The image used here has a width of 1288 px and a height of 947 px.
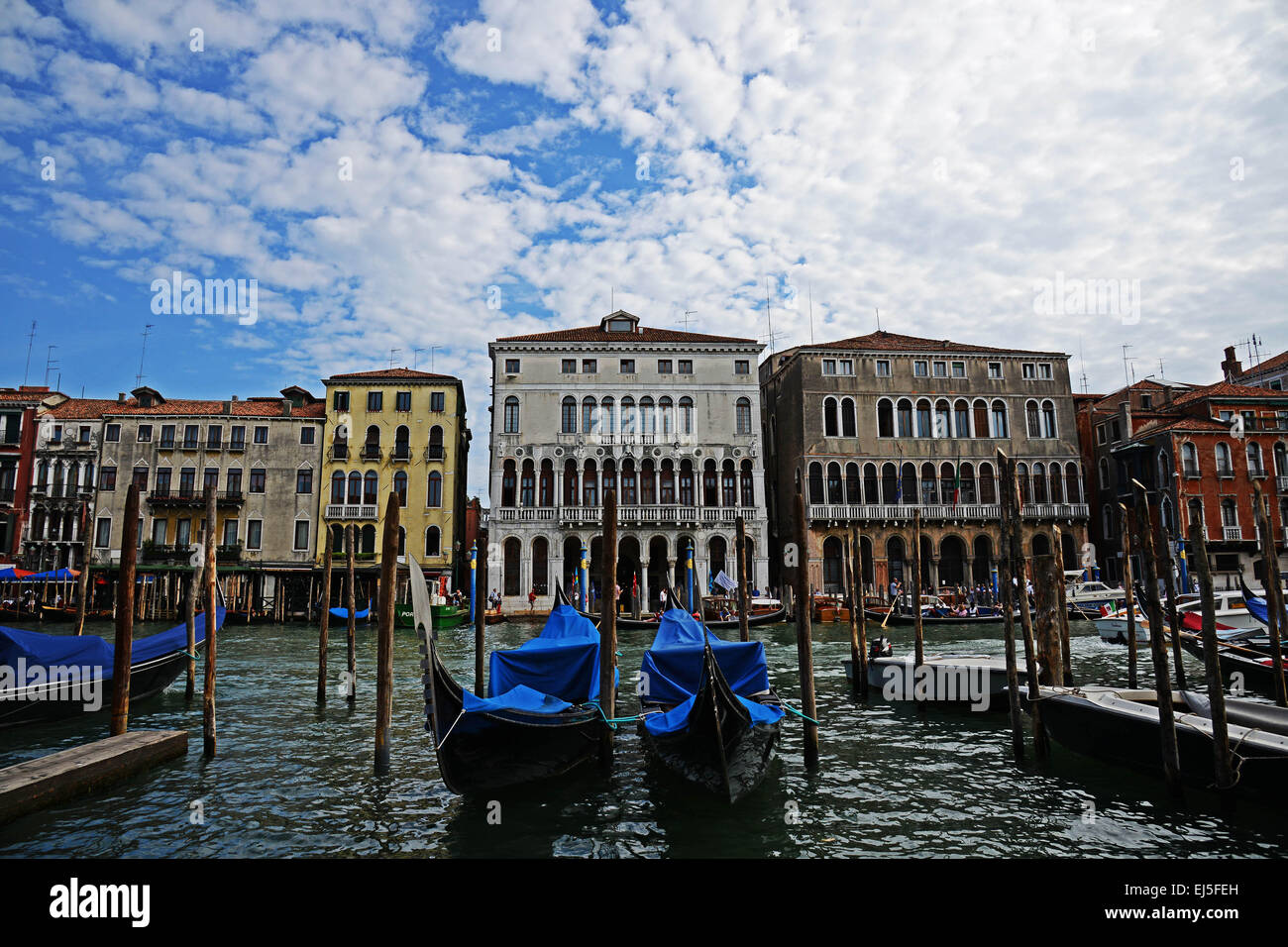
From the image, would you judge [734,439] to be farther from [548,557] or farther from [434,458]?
[434,458]

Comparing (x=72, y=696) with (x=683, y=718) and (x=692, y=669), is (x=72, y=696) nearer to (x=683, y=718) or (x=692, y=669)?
(x=692, y=669)

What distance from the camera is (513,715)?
660cm

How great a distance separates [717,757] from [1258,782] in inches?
165

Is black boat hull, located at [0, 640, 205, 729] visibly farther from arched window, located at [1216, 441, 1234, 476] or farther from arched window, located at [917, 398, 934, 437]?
arched window, located at [1216, 441, 1234, 476]

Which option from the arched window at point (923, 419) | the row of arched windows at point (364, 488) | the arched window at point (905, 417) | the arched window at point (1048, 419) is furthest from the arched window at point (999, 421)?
the row of arched windows at point (364, 488)

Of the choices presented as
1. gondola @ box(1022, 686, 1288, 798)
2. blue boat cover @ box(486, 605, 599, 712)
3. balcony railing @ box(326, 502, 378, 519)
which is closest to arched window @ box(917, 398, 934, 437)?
balcony railing @ box(326, 502, 378, 519)

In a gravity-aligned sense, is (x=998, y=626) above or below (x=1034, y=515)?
below

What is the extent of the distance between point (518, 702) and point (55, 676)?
6553 millimetres

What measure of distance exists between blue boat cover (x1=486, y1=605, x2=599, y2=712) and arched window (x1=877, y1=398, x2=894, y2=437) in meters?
21.4

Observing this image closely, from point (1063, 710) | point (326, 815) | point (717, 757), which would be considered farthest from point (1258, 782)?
point (326, 815)

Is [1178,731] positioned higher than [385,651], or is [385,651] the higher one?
[385,651]

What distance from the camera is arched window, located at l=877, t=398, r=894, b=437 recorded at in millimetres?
27672

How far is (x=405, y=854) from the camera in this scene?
5.32m

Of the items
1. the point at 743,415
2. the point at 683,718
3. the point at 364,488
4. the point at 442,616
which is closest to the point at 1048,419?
the point at 743,415
